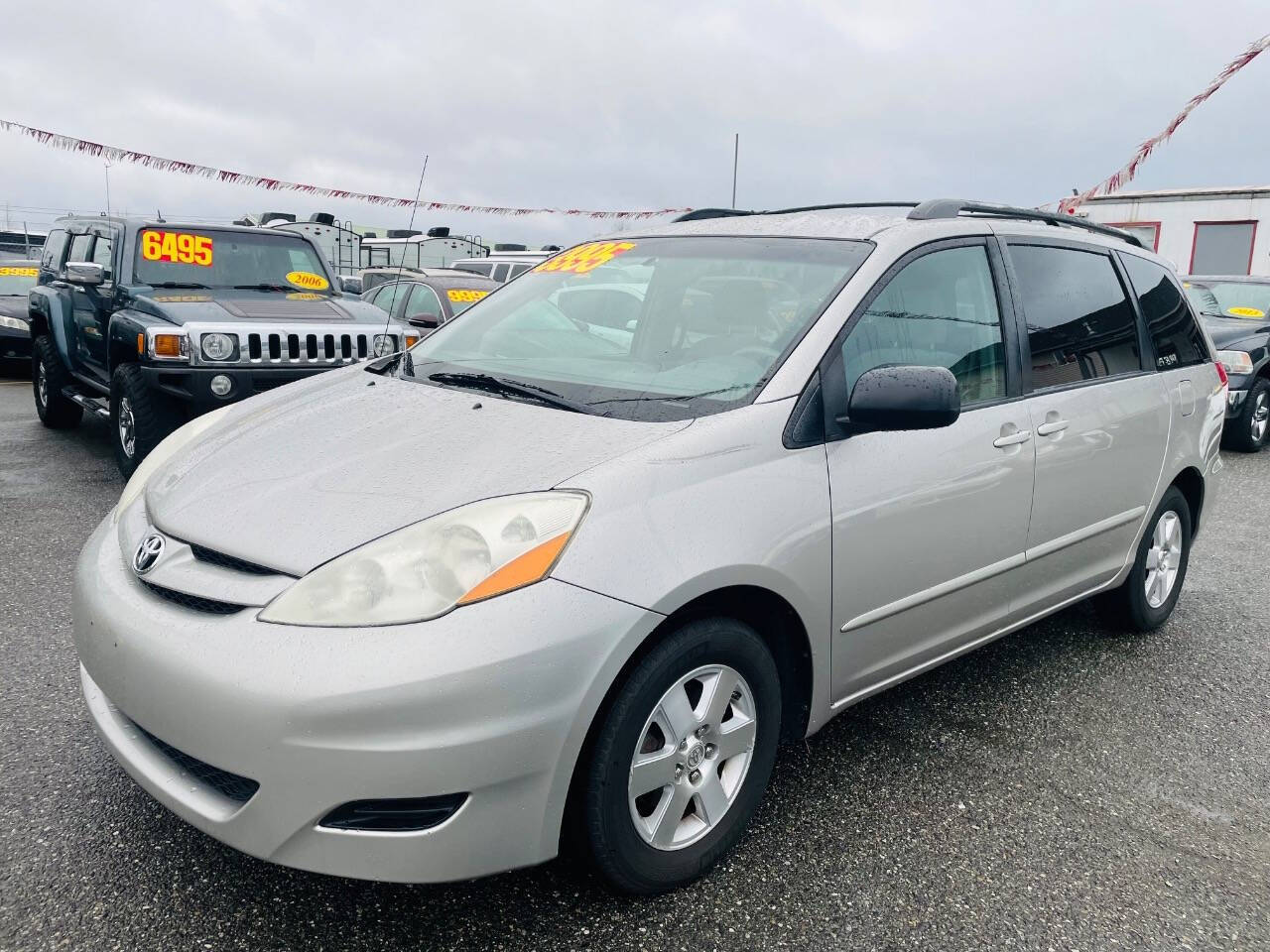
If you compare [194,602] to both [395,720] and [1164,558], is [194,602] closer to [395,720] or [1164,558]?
[395,720]

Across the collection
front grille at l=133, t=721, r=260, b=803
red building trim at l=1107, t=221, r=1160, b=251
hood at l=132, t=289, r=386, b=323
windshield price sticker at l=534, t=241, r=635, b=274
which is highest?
red building trim at l=1107, t=221, r=1160, b=251

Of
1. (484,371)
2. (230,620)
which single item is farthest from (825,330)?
(230,620)

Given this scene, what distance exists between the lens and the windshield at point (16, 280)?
1219 cm

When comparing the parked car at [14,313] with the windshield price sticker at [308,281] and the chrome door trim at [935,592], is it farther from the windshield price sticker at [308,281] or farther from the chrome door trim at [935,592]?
the chrome door trim at [935,592]

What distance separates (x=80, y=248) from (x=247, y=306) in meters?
2.46

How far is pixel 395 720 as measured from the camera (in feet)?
6.16

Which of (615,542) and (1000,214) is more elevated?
(1000,214)

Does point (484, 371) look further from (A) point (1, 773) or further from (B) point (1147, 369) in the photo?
(B) point (1147, 369)

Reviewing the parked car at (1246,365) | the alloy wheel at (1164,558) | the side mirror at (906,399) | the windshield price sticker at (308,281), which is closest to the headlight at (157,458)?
the side mirror at (906,399)

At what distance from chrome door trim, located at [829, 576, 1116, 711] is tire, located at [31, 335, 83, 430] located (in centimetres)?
732

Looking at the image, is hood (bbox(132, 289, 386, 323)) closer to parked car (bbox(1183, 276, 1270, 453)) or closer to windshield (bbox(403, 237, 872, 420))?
windshield (bbox(403, 237, 872, 420))

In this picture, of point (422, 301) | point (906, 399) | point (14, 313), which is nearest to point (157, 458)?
point (906, 399)

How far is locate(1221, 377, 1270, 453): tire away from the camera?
9.23 meters

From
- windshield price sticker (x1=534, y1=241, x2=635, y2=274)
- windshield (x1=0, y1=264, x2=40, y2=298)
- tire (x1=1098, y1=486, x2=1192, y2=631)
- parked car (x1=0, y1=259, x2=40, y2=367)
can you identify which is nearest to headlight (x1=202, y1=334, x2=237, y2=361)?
windshield price sticker (x1=534, y1=241, x2=635, y2=274)
